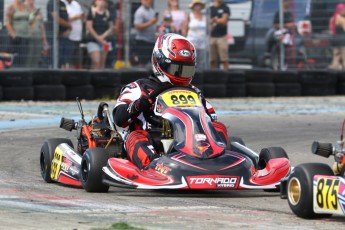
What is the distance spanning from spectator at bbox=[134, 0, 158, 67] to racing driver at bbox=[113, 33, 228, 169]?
10.8 metres

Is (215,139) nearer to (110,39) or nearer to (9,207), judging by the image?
(9,207)

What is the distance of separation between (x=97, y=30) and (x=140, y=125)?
10855 millimetres

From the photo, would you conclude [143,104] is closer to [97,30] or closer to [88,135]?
[88,135]

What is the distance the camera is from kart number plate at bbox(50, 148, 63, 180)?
29.6 feet

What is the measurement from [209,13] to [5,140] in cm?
881

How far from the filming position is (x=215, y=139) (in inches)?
327

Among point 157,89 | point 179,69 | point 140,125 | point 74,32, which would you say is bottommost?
point 74,32

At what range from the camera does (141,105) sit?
28.4ft

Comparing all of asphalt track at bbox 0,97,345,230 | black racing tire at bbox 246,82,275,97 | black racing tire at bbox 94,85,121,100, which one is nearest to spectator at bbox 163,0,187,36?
black racing tire at bbox 246,82,275,97

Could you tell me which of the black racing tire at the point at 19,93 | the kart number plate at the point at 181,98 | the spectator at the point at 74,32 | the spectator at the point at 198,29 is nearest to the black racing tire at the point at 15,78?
the black racing tire at the point at 19,93

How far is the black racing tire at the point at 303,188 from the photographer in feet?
22.0

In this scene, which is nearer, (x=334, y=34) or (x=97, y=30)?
(x=97, y=30)

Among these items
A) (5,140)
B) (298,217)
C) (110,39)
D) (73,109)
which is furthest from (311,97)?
(298,217)

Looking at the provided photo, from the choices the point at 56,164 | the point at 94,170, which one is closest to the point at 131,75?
the point at 56,164
